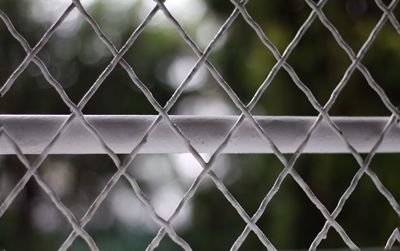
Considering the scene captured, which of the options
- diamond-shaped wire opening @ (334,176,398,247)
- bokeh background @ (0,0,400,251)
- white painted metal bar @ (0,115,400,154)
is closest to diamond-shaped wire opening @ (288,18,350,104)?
bokeh background @ (0,0,400,251)

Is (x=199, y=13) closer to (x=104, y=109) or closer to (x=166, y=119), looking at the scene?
(x=104, y=109)

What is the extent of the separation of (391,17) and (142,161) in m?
3.12

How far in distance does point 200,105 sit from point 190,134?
2.96 meters

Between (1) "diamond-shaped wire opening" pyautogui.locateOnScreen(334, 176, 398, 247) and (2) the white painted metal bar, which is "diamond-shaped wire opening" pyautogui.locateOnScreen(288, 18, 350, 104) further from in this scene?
(2) the white painted metal bar

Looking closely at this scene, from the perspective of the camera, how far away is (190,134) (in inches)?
20.4

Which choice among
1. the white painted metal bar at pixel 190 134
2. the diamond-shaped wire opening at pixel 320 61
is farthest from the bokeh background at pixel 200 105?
the white painted metal bar at pixel 190 134

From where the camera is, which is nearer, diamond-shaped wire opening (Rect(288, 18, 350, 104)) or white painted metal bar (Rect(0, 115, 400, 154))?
white painted metal bar (Rect(0, 115, 400, 154))

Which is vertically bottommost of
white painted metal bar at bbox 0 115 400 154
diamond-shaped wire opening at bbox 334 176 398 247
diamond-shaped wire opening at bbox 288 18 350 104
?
white painted metal bar at bbox 0 115 400 154

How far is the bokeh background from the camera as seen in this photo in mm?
2629

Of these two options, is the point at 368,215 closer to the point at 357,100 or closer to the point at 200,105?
the point at 357,100

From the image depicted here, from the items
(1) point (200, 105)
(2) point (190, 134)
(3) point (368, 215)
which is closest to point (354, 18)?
(3) point (368, 215)

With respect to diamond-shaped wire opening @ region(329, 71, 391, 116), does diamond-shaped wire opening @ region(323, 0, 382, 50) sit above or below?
above

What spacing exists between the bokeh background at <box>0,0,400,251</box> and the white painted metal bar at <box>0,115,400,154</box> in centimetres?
202

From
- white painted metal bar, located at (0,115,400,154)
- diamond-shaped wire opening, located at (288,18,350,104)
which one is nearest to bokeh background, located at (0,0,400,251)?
diamond-shaped wire opening, located at (288,18,350,104)
